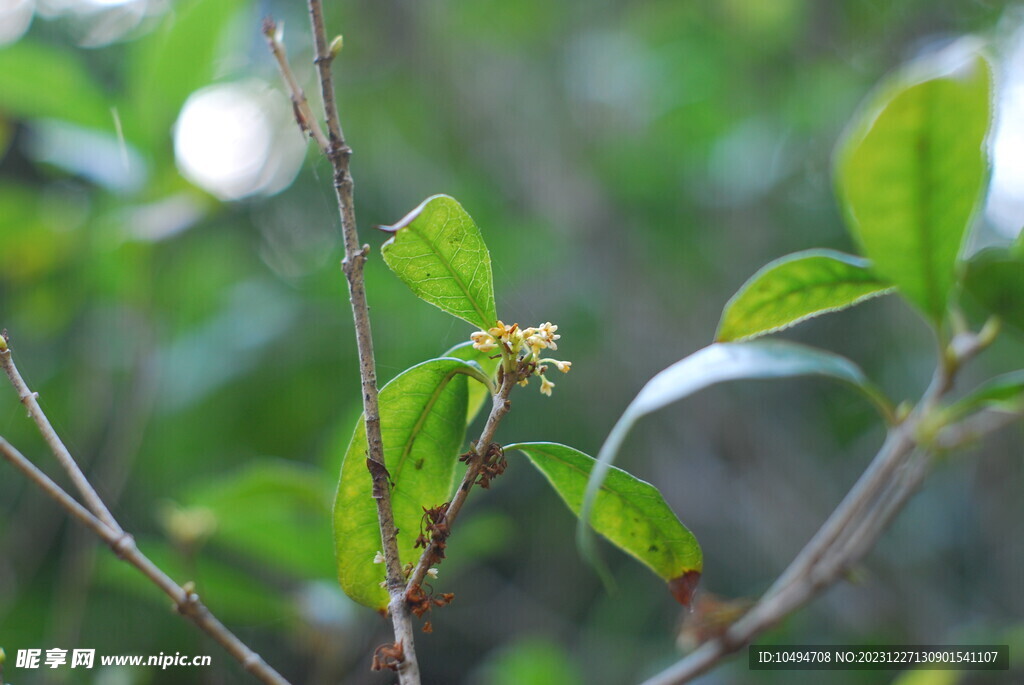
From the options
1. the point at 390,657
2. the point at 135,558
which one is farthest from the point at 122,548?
the point at 390,657

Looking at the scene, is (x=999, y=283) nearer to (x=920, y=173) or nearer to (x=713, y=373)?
(x=920, y=173)

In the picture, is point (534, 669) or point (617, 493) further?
point (534, 669)

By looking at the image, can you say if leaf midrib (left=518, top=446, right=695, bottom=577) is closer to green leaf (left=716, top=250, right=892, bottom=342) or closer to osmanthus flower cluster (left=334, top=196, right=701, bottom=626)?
osmanthus flower cluster (left=334, top=196, right=701, bottom=626)

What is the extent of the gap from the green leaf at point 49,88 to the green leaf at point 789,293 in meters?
1.17

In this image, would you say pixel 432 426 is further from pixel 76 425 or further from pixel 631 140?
pixel 631 140

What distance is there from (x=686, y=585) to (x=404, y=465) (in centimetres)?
20

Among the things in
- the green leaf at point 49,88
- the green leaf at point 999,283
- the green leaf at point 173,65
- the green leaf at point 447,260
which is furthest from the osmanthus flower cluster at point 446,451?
the green leaf at point 49,88

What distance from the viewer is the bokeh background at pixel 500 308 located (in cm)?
127

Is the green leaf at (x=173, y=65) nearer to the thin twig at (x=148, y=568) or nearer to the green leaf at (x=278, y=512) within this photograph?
the green leaf at (x=278, y=512)

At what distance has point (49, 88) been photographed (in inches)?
48.8

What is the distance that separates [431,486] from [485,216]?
5.16 ft

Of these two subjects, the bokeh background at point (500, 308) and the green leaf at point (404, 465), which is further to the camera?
the bokeh background at point (500, 308)

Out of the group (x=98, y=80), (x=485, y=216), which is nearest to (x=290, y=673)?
(x=485, y=216)

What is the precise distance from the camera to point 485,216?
2016mm
